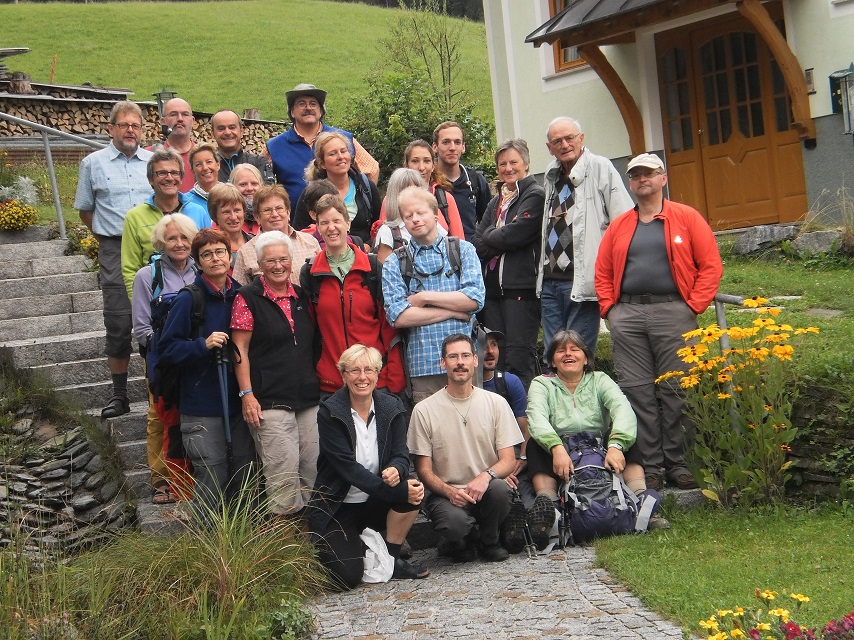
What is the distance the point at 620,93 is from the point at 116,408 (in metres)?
9.06

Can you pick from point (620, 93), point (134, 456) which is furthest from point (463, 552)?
point (620, 93)

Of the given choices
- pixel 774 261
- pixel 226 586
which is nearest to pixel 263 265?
pixel 226 586

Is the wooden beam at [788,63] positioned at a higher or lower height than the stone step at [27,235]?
higher

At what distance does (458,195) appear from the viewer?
810cm

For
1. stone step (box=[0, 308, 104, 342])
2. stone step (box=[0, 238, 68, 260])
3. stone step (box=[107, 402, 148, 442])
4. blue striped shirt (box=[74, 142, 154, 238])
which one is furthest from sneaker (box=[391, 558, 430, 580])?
stone step (box=[0, 238, 68, 260])

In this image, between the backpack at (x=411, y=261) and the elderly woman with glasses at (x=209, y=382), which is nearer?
the elderly woman with glasses at (x=209, y=382)

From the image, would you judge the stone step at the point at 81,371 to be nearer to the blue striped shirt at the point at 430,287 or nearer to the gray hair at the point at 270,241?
the gray hair at the point at 270,241

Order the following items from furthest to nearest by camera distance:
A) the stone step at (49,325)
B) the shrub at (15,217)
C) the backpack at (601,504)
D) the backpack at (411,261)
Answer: the shrub at (15,217) → the stone step at (49,325) → the backpack at (411,261) → the backpack at (601,504)

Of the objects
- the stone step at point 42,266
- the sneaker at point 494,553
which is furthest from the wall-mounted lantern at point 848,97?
the stone step at point 42,266

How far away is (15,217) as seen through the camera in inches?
464

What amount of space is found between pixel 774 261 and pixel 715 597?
7.41m

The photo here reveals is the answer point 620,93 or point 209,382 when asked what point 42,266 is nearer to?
point 209,382

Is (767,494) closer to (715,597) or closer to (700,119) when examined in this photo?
(715,597)

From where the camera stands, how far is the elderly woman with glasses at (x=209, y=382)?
21.0ft
